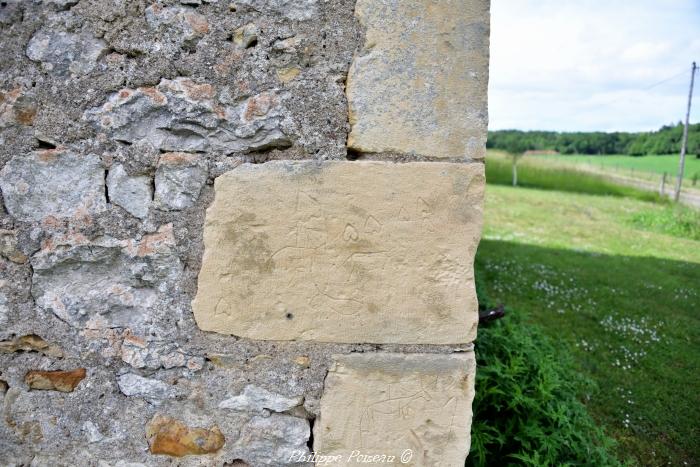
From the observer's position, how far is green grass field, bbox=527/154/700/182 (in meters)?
20.5

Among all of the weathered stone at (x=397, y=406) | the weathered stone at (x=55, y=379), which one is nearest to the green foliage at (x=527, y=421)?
the weathered stone at (x=397, y=406)

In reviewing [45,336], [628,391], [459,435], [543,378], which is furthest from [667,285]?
[45,336]

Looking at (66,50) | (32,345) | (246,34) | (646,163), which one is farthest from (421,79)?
(646,163)

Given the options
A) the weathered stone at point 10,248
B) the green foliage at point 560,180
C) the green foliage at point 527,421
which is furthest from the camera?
the green foliage at point 560,180

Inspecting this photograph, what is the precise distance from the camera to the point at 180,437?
151 centimetres

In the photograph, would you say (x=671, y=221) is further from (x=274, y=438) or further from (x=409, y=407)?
(x=274, y=438)

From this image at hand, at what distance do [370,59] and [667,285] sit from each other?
24.1ft

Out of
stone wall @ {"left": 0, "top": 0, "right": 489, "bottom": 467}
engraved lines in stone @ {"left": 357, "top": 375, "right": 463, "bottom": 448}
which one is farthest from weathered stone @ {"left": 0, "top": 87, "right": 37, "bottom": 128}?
engraved lines in stone @ {"left": 357, "top": 375, "right": 463, "bottom": 448}

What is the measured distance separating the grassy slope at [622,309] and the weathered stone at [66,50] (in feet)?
13.0

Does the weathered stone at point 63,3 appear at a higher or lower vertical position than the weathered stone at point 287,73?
higher

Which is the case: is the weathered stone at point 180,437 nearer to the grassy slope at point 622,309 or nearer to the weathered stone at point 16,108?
the weathered stone at point 16,108

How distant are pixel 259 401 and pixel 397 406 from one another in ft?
1.42

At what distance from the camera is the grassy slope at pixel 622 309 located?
3795mm

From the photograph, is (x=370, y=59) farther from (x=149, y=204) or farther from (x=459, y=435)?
(x=459, y=435)
